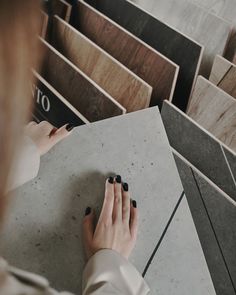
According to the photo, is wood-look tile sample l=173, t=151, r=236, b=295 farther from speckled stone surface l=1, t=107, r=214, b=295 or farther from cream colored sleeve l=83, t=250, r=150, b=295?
cream colored sleeve l=83, t=250, r=150, b=295

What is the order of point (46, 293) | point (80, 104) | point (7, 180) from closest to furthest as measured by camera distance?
point (7, 180) → point (46, 293) → point (80, 104)

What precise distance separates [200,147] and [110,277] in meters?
0.51

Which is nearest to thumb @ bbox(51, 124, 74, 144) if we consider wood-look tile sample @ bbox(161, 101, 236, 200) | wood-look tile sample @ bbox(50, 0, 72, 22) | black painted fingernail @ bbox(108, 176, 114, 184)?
black painted fingernail @ bbox(108, 176, 114, 184)

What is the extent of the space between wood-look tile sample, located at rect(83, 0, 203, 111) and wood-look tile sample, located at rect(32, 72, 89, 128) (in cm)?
38

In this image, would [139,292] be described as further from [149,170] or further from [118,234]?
[149,170]

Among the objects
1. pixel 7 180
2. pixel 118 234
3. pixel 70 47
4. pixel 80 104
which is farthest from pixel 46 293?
pixel 70 47

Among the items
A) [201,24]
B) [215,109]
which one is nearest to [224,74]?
[215,109]

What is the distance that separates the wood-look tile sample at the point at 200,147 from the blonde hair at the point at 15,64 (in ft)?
2.54

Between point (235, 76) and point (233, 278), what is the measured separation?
0.80m

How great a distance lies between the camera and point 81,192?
36.6 inches

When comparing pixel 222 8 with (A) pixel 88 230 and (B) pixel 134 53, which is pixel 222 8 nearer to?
(B) pixel 134 53

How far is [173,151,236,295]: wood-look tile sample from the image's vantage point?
0.94 meters

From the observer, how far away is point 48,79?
1562 mm

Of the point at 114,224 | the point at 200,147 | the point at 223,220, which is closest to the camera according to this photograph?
the point at 114,224
